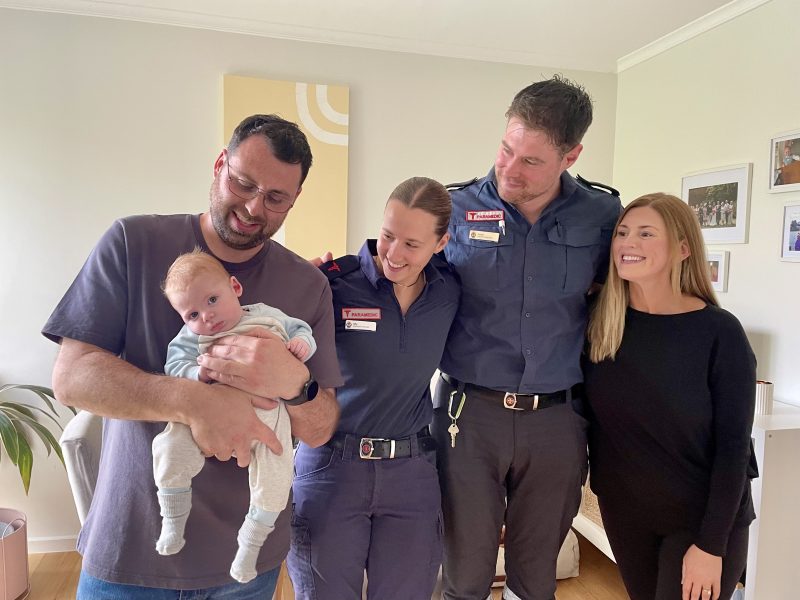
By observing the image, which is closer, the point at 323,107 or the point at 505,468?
the point at 505,468

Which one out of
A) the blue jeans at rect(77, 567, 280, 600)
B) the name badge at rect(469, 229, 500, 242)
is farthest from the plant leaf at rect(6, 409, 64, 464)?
Answer: the name badge at rect(469, 229, 500, 242)

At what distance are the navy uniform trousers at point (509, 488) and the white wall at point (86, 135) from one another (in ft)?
7.17

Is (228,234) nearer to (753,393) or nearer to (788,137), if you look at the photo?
(753,393)

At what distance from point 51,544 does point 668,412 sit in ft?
11.4

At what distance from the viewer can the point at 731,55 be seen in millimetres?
3178

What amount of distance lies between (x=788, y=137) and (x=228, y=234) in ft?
9.32

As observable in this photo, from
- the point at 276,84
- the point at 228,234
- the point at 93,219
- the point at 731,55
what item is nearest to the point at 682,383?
the point at 228,234

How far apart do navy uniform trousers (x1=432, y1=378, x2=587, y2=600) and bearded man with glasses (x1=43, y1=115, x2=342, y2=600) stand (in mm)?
622

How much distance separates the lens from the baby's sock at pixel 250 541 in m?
1.15

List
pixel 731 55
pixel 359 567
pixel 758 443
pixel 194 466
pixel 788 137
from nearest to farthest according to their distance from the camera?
pixel 194 466 < pixel 359 567 < pixel 758 443 < pixel 788 137 < pixel 731 55

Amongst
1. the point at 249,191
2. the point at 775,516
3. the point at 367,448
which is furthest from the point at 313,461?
the point at 775,516

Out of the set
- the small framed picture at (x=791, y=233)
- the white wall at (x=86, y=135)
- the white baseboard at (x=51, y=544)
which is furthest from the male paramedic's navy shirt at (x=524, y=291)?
the white baseboard at (x=51, y=544)

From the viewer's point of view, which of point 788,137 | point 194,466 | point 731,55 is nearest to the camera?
point 194,466

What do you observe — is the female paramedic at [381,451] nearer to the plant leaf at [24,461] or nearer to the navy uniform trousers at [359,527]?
the navy uniform trousers at [359,527]
